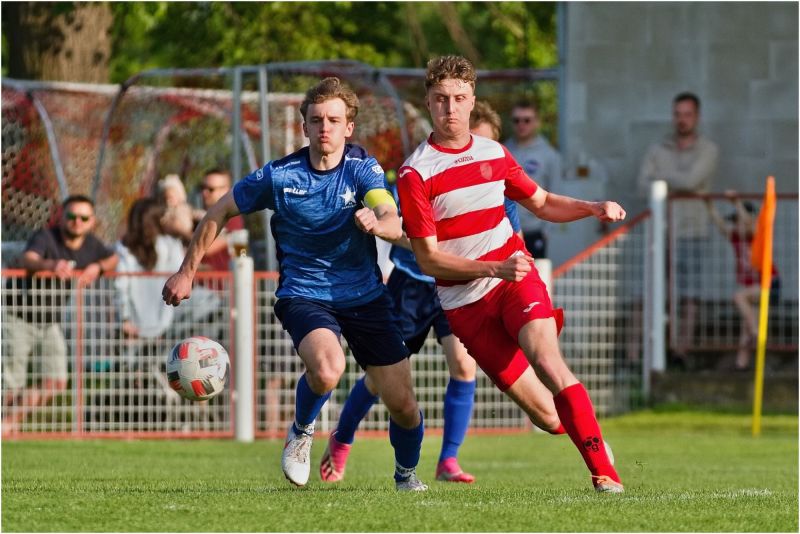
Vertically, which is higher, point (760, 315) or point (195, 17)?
point (195, 17)

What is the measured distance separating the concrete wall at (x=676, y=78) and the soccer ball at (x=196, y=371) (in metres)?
9.40

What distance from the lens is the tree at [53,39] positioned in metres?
19.8

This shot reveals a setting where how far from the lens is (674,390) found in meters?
15.6

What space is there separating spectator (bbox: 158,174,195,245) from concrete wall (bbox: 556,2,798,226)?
15.8 feet

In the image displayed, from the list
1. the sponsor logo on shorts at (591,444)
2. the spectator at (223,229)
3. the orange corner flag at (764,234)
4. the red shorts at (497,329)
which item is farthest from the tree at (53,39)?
the sponsor logo on shorts at (591,444)

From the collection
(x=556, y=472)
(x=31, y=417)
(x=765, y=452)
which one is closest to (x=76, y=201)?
(x=31, y=417)

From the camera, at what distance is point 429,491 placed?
26.3 ft

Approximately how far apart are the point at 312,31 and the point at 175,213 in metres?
10.3

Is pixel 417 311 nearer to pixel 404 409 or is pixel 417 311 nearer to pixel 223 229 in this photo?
pixel 404 409

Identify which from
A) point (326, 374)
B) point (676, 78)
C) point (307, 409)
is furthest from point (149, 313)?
point (676, 78)

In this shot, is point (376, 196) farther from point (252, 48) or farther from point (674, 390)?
point (252, 48)

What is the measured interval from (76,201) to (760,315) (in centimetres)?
649

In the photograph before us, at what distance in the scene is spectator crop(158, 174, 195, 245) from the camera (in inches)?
571

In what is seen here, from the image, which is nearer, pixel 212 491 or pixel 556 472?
pixel 212 491
